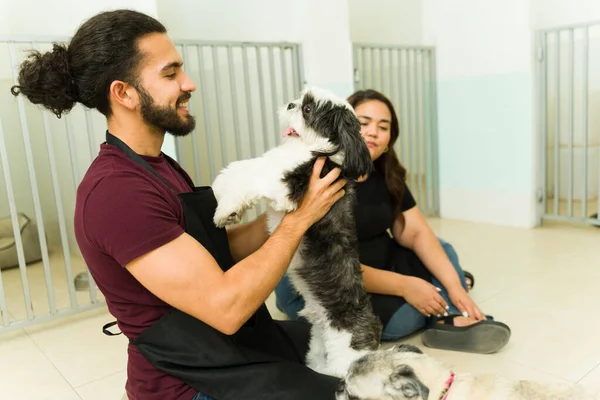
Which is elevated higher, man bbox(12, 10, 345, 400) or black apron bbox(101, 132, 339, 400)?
man bbox(12, 10, 345, 400)

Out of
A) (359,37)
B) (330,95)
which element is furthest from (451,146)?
(330,95)

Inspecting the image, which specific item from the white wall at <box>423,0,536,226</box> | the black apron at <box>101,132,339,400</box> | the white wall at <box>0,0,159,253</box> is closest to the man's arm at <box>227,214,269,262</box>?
the black apron at <box>101,132,339,400</box>

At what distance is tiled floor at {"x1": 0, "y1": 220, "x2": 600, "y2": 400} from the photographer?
2.37 m

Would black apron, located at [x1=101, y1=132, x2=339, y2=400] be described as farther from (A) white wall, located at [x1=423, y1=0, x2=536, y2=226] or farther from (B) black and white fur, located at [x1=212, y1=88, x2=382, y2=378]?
(A) white wall, located at [x1=423, y1=0, x2=536, y2=226]

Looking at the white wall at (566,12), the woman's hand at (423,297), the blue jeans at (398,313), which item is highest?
the white wall at (566,12)

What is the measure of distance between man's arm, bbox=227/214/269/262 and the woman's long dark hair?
3.35ft

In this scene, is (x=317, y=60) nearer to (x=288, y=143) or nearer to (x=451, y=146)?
(x=451, y=146)

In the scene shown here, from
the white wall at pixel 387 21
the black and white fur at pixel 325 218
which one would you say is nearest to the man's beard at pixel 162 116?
the black and white fur at pixel 325 218

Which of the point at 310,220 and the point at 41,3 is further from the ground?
the point at 41,3

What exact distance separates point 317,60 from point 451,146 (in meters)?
1.78

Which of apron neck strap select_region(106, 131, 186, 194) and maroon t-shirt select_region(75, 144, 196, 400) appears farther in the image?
apron neck strap select_region(106, 131, 186, 194)

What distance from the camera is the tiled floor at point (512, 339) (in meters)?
2.37

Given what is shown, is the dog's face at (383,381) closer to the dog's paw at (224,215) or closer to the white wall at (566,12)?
the dog's paw at (224,215)

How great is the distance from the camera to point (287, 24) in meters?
4.36
